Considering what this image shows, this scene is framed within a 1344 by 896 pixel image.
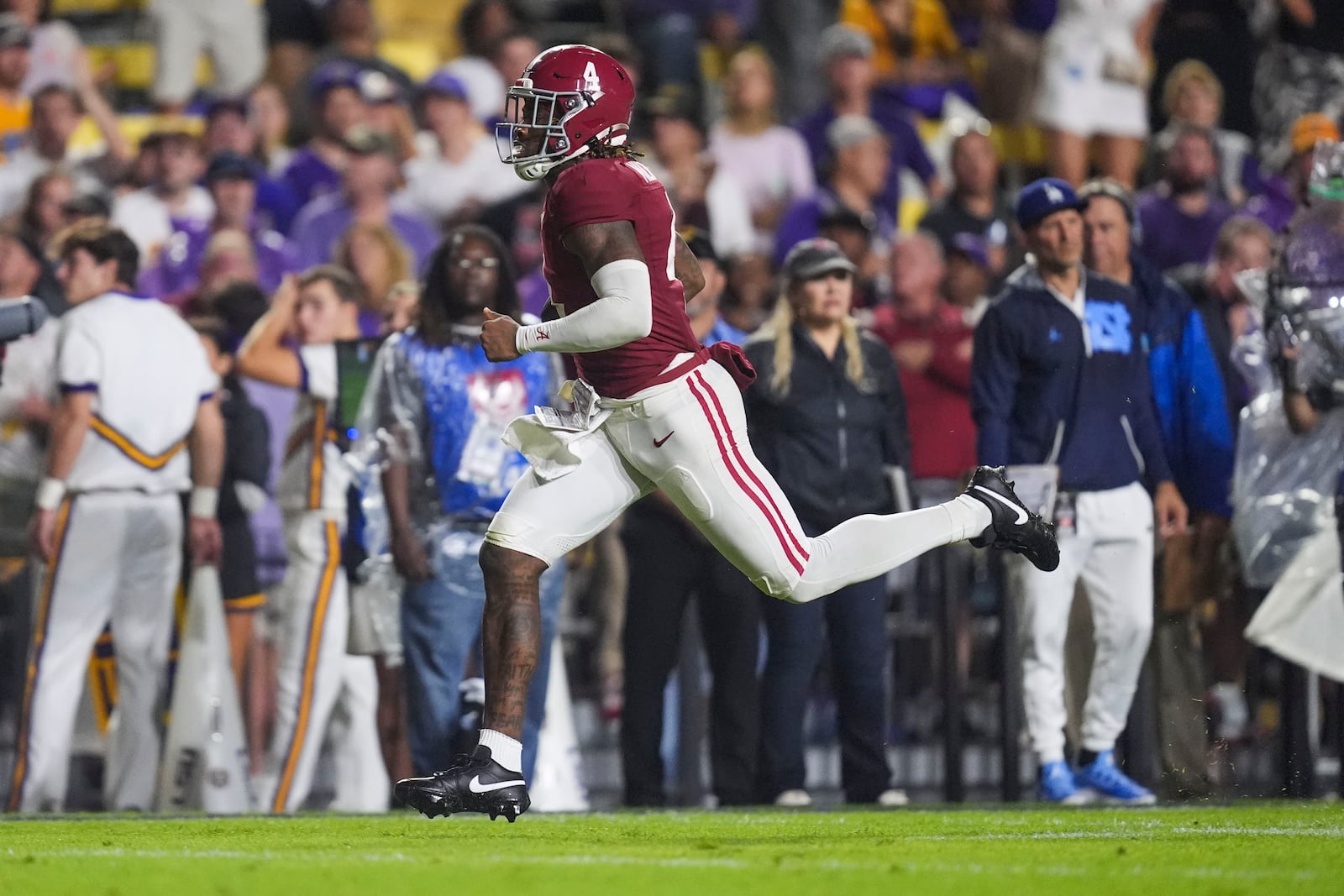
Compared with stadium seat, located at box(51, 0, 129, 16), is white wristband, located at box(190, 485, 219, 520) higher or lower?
lower

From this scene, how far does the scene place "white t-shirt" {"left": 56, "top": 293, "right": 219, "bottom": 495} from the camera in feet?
30.7

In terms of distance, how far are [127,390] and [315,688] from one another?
1488 mm

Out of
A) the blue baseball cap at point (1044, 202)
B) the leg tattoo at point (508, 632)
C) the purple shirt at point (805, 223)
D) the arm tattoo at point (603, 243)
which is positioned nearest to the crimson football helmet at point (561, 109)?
the arm tattoo at point (603, 243)

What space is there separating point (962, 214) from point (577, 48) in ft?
20.3

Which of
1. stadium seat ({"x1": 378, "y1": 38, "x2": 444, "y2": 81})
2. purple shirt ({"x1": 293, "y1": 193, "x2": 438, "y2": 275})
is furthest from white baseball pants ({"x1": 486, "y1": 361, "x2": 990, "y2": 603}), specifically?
stadium seat ({"x1": 378, "y1": 38, "x2": 444, "y2": 81})

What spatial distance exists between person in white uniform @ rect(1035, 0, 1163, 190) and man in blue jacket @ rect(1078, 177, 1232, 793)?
3735mm

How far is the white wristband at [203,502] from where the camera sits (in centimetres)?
958

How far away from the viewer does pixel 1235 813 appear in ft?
25.4

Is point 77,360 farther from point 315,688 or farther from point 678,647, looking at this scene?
point 678,647

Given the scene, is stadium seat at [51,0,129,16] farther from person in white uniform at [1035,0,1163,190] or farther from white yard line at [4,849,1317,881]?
white yard line at [4,849,1317,881]

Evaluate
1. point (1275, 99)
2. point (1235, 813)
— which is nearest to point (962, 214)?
point (1275, 99)

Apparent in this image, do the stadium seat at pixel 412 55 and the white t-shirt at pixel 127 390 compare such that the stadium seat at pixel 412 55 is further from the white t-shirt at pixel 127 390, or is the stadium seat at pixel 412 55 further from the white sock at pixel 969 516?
the white sock at pixel 969 516

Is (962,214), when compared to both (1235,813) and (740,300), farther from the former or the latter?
(1235,813)

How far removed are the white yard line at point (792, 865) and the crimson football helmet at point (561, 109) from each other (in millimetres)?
2116
